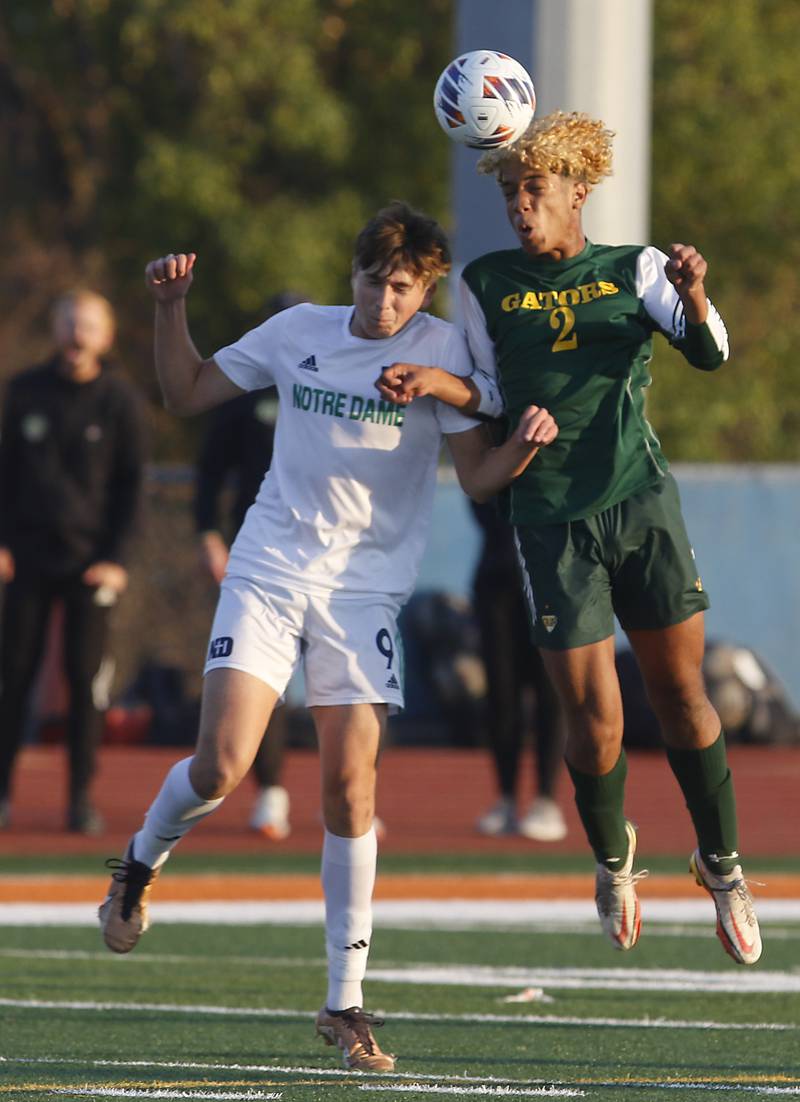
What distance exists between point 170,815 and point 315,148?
2371 cm

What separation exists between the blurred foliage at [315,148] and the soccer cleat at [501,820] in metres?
16.5

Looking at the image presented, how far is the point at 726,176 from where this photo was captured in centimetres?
3094

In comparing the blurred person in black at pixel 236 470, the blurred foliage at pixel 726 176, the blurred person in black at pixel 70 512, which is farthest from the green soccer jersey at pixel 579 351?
the blurred foliage at pixel 726 176

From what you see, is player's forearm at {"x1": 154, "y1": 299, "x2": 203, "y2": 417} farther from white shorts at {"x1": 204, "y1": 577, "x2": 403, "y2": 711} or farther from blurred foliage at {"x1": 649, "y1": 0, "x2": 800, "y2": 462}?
blurred foliage at {"x1": 649, "y1": 0, "x2": 800, "y2": 462}

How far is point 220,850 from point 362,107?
20100 millimetres

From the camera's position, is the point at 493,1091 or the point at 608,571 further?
the point at 608,571

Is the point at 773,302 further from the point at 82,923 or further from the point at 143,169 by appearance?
the point at 82,923

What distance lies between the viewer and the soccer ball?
698 cm

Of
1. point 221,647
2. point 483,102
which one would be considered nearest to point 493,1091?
point 221,647

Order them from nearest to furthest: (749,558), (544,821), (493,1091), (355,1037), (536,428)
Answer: (493,1091) → (355,1037) → (536,428) → (544,821) → (749,558)

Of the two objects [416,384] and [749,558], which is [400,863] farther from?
[749,558]

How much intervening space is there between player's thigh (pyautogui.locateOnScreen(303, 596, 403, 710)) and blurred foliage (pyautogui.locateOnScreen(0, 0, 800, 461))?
72.4ft

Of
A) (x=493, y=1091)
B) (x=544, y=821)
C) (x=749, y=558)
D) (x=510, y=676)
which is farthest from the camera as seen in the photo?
(x=749, y=558)

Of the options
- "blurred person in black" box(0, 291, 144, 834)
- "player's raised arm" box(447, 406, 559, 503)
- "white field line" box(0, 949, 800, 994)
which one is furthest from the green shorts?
"blurred person in black" box(0, 291, 144, 834)
